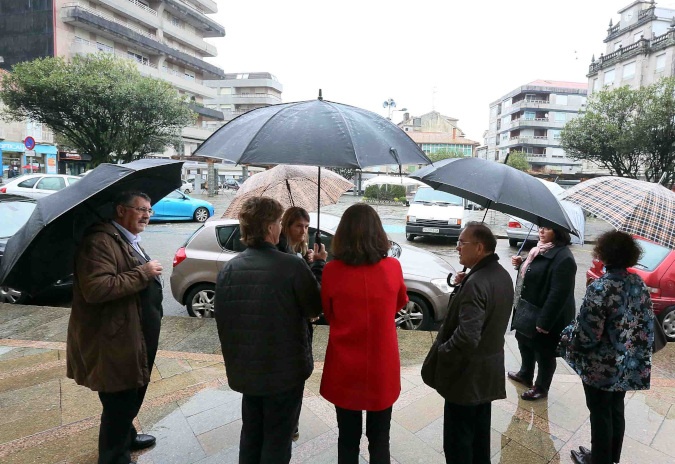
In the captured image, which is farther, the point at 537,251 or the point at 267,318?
the point at 537,251

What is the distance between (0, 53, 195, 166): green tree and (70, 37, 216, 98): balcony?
11.8m

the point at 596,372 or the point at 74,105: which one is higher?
the point at 74,105

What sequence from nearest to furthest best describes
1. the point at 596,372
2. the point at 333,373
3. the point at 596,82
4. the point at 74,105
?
the point at 333,373 < the point at 596,372 < the point at 74,105 < the point at 596,82

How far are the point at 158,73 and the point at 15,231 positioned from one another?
4037cm

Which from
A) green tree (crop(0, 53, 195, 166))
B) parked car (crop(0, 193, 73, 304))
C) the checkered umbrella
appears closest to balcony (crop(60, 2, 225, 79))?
green tree (crop(0, 53, 195, 166))

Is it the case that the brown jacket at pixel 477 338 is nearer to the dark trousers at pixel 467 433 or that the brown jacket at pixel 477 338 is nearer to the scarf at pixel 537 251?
the dark trousers at pixel 467 433

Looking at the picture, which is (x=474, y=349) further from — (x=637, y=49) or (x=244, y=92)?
(x=244, y=92)

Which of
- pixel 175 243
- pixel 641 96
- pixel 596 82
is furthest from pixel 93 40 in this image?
pixel 596 82

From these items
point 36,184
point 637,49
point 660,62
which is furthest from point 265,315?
point 637,49

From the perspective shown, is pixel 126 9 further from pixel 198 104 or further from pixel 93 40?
pixel 198 104

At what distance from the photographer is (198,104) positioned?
47.9 meters

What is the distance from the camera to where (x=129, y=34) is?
3844cm

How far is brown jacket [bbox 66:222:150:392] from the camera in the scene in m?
2.21

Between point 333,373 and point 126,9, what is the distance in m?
45.9
